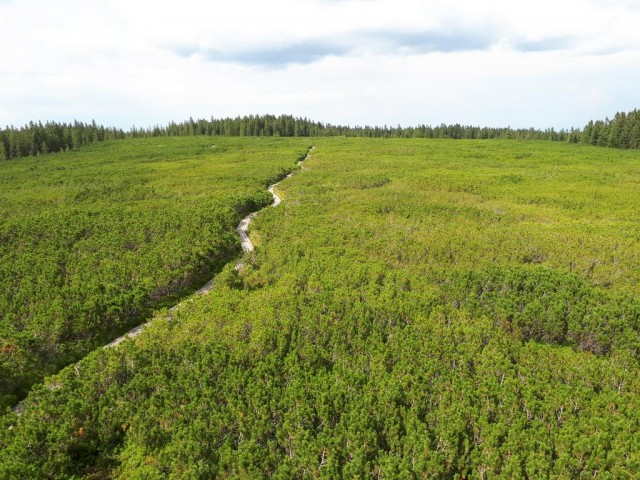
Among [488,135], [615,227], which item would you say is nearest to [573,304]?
[615,227]

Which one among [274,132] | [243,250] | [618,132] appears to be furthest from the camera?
[274,132]

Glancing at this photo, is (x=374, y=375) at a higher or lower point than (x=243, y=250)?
lower

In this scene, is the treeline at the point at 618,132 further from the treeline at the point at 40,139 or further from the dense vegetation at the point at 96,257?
the treeline at the point at 40,139

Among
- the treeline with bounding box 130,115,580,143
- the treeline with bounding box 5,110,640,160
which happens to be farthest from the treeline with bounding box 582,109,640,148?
the treeline with bounding box 130,115,580,143

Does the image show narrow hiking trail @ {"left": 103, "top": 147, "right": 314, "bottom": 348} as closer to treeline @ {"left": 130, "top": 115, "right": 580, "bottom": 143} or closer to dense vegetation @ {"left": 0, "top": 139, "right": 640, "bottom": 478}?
dense vegetation @ {"left": 0, "top": 139, "right": 640, "bottom": 478}

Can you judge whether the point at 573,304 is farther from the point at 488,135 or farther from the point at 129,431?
the point at 488,135

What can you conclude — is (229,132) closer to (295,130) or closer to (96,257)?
(295,130)

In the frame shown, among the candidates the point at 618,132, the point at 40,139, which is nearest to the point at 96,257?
the point at 40,139

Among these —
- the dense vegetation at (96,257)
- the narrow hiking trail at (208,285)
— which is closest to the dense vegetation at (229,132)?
the dense vegetation at (96,257)
